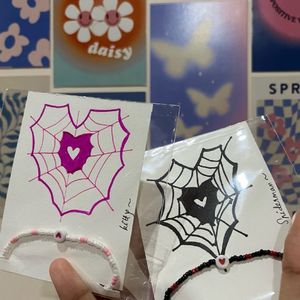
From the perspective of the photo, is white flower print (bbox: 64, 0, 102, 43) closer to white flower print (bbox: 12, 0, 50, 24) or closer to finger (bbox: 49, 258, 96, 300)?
white flower print (bbox: 12, 0, 50, 24)

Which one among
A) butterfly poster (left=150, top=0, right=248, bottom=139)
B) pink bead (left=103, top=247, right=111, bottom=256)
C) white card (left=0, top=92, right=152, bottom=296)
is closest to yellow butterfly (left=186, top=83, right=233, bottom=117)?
butterfly poster (left=150, top=0, right=248, bottom=139)

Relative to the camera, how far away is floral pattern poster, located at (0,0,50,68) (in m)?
0.62

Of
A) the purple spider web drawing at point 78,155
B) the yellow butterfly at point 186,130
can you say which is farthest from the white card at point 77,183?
the yellow butterfly at point 186,130

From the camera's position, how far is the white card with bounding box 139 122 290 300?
47 cm

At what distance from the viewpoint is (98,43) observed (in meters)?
0.62

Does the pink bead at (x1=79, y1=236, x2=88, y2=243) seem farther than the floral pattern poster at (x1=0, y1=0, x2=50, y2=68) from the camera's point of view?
No

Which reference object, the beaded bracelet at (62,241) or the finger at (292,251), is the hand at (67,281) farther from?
the finger at (292,251)

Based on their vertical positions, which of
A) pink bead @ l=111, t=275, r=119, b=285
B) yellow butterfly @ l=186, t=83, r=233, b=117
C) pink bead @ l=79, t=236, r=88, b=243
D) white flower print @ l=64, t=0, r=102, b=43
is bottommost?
pink bead @ l=111, t=275, r=119, b=285

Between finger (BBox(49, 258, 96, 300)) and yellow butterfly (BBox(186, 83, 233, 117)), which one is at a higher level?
yellow butterfly (BBox(186, 83, 233, 117))

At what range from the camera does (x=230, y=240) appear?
485 mm

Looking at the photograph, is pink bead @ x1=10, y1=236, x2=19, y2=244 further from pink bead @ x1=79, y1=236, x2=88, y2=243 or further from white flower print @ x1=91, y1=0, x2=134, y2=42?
white flower print @ x1=91, y1=0, x2=134, y2=42

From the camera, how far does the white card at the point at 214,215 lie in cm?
47

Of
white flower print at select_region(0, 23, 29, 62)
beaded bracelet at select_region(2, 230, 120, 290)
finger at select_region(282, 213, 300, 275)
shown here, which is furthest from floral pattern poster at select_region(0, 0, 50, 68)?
finger at select_region(282, 213, 300, 275)

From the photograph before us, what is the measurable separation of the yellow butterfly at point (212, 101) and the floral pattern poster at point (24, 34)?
0.21 m
